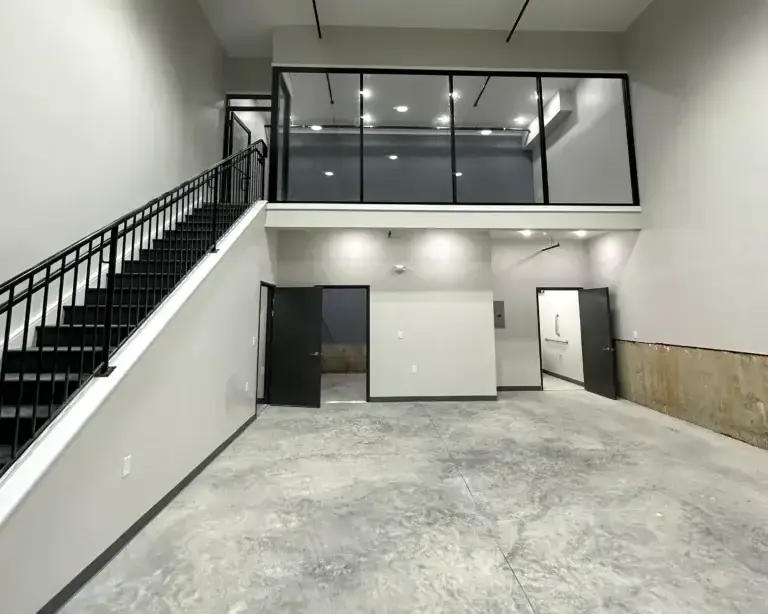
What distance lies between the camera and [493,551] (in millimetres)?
2246

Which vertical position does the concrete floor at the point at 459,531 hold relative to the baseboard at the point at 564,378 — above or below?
below

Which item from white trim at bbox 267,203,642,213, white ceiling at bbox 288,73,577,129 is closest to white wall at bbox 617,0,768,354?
white trim at bbox 267,203,642,213

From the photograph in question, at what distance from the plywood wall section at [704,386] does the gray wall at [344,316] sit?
19.7 ft

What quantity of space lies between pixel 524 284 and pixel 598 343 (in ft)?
5.62

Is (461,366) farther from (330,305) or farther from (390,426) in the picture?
(330,305)

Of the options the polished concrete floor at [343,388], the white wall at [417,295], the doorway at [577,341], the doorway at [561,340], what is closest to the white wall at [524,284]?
the doorway at [577,341]

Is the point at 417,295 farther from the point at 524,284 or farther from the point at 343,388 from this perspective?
the point at 343,388

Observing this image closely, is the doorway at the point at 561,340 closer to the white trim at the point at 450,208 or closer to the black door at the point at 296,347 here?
the white trim at the point at 450,208

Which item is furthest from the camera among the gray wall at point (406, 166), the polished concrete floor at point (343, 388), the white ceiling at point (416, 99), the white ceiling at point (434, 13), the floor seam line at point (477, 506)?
the gray wall at point (406, 166)

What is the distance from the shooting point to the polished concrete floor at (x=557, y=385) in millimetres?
7371

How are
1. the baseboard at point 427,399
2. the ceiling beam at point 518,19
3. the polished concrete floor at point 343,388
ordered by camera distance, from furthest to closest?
the polished concrete floor at point 343,388, the baseboard at point 427,399, the ceiling beam at point 518,19

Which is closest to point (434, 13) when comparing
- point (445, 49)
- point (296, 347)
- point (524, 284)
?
point (445, 49)

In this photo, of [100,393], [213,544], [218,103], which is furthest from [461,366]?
[218,103]

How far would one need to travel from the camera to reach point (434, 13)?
6.05m
